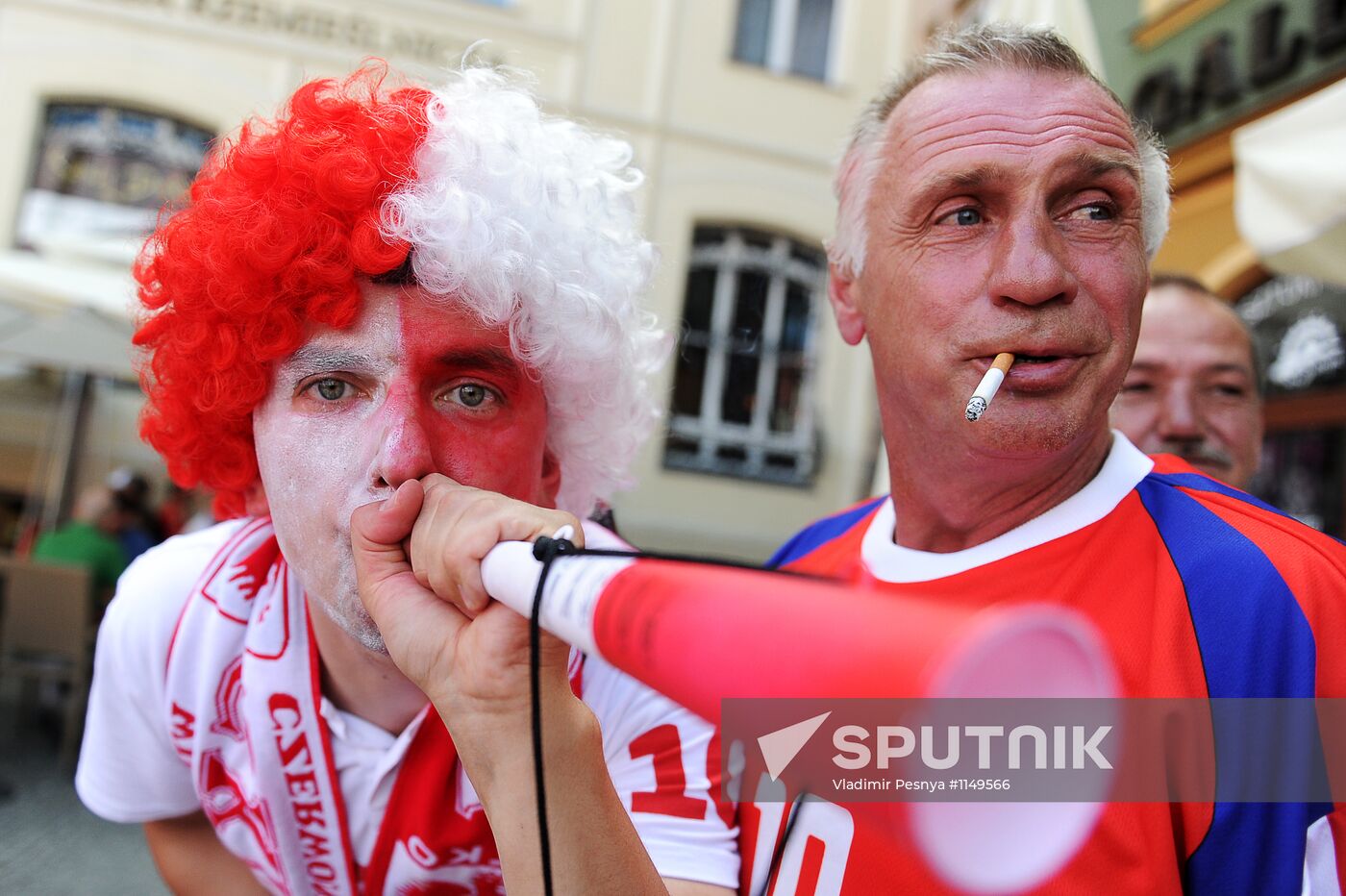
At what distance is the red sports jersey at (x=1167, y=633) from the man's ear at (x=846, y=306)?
0.46 metres

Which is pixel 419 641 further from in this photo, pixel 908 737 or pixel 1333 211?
pixel 1333 211

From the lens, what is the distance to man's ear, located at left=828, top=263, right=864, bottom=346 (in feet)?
6.23

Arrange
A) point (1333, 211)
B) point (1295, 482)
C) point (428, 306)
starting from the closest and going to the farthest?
point (428, 306) < point (1333, 211) < point (1295, 482)

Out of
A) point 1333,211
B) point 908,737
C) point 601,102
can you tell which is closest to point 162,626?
point 908,737

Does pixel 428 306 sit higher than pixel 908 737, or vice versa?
pixel 428 306

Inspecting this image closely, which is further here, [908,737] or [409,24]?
[409,24]

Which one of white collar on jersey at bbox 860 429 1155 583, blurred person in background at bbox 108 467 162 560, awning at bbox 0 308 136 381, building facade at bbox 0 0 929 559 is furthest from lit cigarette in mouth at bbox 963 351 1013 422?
building facade at bbox 0 0 929 559

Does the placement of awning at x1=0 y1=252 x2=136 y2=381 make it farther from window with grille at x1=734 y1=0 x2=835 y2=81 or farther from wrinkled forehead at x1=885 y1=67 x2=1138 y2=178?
window with grille at x1=734 y1=0 x2=835 y2=81

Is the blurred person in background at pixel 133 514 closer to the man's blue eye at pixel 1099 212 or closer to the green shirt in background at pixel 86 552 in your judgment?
the green shirt in background at pixel 86 552

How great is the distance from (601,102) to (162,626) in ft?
30.6

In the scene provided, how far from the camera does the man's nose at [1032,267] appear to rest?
58.5 inches

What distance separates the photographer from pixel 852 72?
1120cm

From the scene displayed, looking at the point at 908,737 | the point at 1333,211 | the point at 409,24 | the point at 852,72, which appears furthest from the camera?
the point at 852,72

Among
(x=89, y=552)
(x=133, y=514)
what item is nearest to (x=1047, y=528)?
(x=89, y=552)
